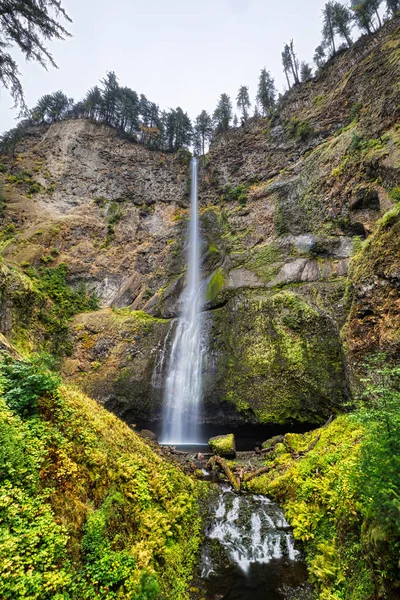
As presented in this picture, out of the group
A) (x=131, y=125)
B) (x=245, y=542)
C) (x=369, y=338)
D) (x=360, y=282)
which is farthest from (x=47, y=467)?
(x=131, y=125)

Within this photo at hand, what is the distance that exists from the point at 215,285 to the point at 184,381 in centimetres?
703

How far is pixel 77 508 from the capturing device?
3.87 m

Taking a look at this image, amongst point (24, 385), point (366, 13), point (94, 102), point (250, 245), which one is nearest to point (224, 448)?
point (24, 385)

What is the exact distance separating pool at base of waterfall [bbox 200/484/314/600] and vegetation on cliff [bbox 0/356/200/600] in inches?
19.0

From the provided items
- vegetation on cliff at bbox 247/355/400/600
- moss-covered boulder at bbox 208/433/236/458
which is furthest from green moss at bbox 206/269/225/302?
vegetation on cliff at bbox 247/355/400/600

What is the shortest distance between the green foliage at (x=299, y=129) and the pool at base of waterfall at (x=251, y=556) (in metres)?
27.9

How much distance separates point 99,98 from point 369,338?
157 feet

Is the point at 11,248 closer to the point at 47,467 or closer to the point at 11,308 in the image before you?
the point at 11,308

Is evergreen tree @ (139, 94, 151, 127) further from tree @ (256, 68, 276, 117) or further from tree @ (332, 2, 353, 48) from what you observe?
tree @ (332, 2, 353, 48)

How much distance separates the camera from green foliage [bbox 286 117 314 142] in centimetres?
2464

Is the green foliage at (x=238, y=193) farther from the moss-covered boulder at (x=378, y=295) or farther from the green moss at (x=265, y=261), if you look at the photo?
the moss-covered boulder at (x=378, y=295)

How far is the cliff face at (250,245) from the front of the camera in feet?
43.7

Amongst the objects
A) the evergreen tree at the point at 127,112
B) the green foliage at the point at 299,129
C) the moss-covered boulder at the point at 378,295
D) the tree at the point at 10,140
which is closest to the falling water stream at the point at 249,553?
the moss-covered boulder at the point at 378,295

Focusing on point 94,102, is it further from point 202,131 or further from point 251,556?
point 251,556
